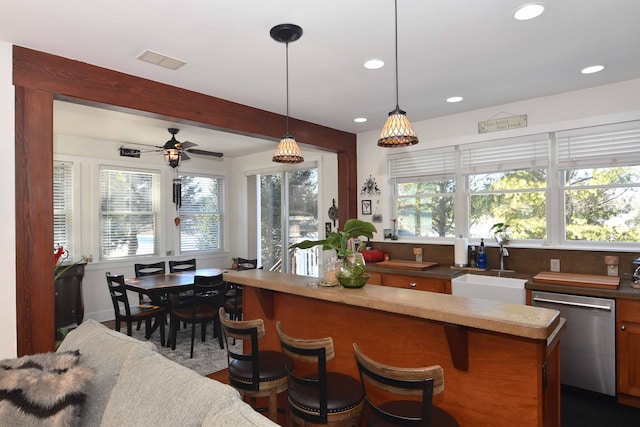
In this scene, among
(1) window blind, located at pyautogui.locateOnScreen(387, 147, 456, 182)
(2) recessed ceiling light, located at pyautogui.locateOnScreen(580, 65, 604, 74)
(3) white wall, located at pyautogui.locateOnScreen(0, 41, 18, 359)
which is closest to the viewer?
(3) white wall, located at pyautogui.locateOnScreen(0, 41, 18, 359)

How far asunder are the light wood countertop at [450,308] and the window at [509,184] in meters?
2.46

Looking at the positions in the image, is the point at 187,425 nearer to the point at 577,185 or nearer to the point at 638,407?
the point at 638,407

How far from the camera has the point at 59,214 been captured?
5.20m

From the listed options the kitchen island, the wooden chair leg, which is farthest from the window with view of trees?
the wooden chair leg

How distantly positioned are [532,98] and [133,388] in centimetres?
406

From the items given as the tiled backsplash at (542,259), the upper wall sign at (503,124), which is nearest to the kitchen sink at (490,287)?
the tiled backsplash at (542,259)

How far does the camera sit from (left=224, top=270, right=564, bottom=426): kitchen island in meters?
1.57

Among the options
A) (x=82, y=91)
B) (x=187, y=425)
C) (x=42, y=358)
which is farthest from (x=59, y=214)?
(x=187, y=425)

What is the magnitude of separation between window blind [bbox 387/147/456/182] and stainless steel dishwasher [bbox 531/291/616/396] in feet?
5.94

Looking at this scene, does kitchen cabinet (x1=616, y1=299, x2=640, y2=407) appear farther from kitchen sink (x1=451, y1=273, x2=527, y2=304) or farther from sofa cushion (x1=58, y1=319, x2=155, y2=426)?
sofa cushion (x1=58, y1=319, x2=155, y2=426)

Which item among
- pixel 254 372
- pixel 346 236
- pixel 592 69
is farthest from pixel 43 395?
→ pixel 592 69

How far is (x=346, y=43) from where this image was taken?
2521 millimetres

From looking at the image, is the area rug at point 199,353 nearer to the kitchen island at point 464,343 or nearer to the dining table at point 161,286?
the dining table at point 161,286

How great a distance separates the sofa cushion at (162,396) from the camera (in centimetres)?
121
